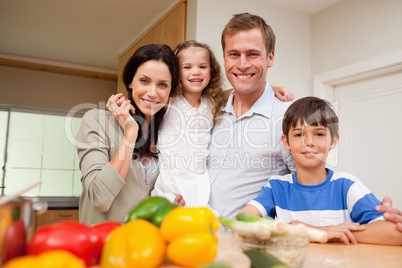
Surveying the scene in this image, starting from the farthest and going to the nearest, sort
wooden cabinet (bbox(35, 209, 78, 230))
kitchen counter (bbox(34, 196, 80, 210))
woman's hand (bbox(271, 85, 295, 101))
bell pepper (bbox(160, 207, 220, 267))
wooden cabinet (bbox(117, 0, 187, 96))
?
1. kitchen counter (bbox(34, 196, 80, 210))
2. wooden cabinet (bbox(35, 209, 78, 230))
3. wooden cabinet (bbox(117, 0, 187, 96))
4. woman's hand (bbox(271, 85, 295, 101))
5. bell pepper (bbox(160, 207, 220, 267))

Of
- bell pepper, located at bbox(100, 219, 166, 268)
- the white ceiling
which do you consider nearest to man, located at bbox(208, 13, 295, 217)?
bell pepper, located at bbox(100, 219, 166, 268)

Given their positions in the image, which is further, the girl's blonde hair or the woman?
the girl's blonde hair

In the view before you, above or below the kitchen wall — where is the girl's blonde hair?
below

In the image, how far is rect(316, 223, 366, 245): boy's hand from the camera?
0.95 m

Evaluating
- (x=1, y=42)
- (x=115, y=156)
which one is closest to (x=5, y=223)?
(x=115, y=156)

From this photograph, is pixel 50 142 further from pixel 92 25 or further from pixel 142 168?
pixel 142 168

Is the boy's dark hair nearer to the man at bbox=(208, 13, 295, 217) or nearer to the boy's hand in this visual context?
the man at bbox=(208, 13, 295, 217)

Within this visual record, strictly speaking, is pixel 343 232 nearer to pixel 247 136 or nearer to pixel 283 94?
pixel 247 136

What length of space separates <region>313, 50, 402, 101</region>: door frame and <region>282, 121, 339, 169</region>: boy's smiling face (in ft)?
5.91

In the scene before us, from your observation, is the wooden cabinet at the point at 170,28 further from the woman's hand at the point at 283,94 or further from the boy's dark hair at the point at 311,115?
the boy's dark hair at the point at 311,115

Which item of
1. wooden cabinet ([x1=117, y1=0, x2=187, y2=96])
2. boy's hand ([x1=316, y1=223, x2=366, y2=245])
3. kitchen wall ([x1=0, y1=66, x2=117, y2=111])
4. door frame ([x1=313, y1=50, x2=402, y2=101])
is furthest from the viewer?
kitchen wall ([x1=0, y1=66, x2=117, y2=111])

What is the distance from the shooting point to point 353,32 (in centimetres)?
299

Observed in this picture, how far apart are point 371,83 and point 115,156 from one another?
2525 mm

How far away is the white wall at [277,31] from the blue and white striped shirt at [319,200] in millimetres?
1723
